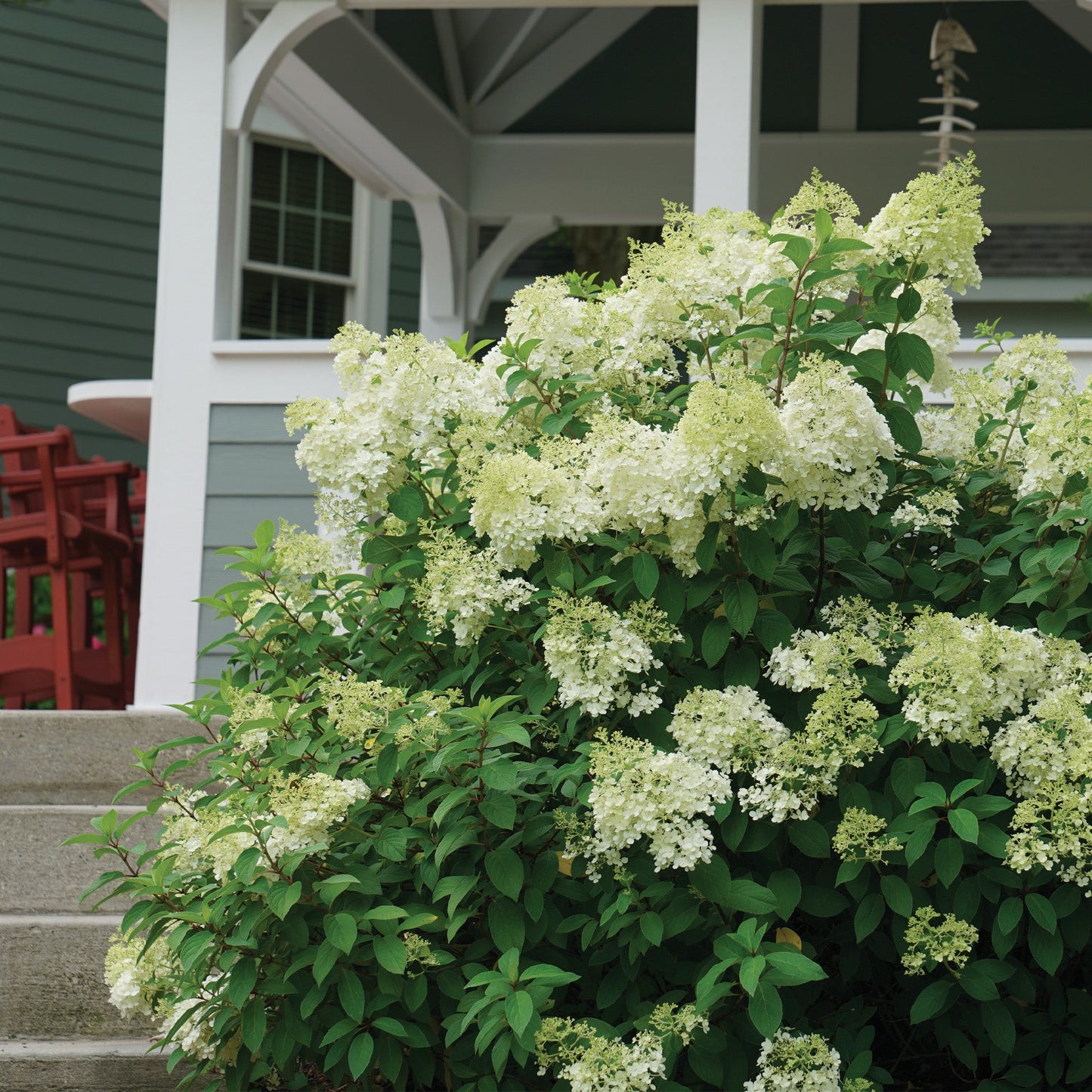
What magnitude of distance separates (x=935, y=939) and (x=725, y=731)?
1.28 feet

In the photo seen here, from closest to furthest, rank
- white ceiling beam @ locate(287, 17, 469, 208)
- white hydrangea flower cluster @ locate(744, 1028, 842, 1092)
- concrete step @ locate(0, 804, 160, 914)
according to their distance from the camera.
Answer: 1. white hydrangea flower cluster @ locate(744, 1028, 842, 1092)
2. concrete step @ locate(0, 804, 160, 914)
3. white ceiling beam @ locate(287, 17, 469, 208)

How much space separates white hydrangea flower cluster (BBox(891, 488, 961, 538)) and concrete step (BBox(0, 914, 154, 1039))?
1.74 metres

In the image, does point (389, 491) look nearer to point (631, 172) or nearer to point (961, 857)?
point (961, 857)

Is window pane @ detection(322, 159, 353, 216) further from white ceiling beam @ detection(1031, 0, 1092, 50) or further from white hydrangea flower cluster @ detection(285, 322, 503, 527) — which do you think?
white hydrangea flower cluster @ detection(285, 322, 503, 527)

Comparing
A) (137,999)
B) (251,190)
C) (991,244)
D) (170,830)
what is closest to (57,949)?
(137,999)

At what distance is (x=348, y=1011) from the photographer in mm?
1821

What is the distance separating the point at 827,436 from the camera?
70.6 inches

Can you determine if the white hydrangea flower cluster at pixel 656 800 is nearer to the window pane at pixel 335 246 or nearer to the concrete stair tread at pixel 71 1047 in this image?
the concrete stair tread at pixel 71 1047

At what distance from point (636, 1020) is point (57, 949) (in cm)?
140

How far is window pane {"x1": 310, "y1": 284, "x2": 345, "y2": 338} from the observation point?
7.98m

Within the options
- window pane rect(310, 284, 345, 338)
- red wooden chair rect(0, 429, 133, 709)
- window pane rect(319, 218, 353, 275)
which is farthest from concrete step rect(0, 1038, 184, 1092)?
window pane rect(319, 218, 353, 275)

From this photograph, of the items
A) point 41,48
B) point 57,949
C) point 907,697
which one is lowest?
point 57,949

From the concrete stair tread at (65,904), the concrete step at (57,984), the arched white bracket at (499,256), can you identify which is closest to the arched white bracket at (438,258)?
the arched white bracket at (499,256)

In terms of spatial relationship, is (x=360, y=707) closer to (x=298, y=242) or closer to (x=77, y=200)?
(x=298, y=242)
